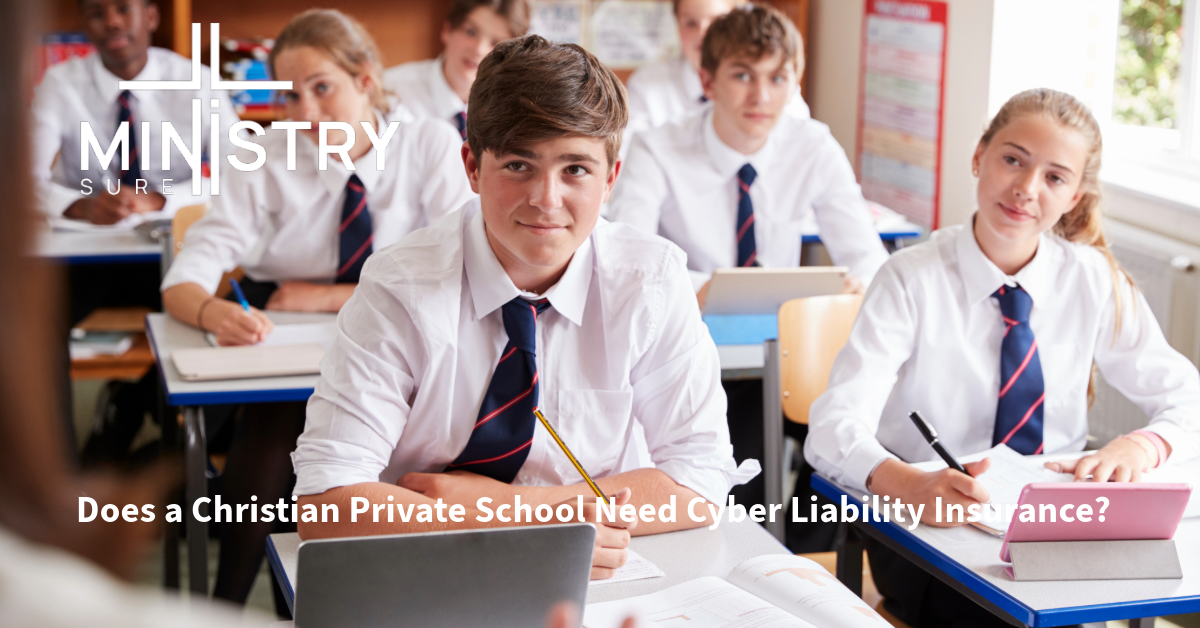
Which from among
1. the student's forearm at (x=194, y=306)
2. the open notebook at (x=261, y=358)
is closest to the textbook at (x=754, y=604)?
the open notebook at (x=261, y=358)

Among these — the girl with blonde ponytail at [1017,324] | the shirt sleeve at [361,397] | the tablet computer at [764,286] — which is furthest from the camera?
the tablet computer at [764,286]

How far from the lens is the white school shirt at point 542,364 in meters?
1.48

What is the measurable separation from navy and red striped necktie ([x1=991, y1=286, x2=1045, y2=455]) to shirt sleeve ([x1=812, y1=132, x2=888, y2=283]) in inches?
48.4

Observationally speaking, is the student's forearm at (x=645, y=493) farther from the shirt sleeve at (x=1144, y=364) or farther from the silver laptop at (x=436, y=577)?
the shirt sleeve at (x=1144, y=364)

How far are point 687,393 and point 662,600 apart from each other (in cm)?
41

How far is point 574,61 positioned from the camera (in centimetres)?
146

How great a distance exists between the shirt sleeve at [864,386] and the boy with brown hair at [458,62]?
7.40 feet

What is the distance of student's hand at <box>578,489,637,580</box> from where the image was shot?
4.29 ft

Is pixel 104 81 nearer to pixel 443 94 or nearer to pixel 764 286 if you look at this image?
pixel 443 94

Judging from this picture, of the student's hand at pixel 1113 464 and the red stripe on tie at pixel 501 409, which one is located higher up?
the red stripe on tie at pixel 501 409

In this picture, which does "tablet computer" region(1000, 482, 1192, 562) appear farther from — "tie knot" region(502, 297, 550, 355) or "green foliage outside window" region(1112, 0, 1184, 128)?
"green foliage outside window" region(1112, 0, 1184, 128)

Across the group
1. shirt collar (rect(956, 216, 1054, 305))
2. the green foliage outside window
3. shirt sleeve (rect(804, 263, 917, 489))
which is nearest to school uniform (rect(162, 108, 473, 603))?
shirt sleeve (rect(804, 263, 917, 489))

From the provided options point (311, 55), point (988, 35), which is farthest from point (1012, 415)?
point (988, 35)

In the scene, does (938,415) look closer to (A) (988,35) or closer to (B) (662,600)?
(B) (662,600)
